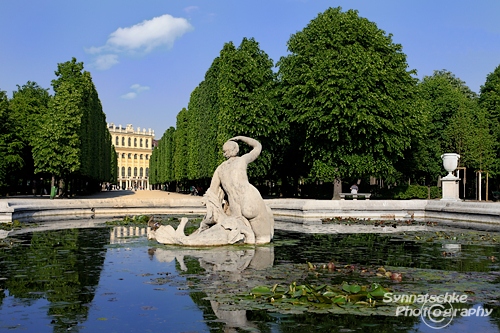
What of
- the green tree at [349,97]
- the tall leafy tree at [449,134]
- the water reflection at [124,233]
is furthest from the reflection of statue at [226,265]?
the tall leafy tree at [449,134]

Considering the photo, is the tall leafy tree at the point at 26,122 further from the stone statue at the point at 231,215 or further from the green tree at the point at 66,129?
the stone statue at the point at 231,215

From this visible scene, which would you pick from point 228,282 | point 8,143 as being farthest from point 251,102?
point 228,282

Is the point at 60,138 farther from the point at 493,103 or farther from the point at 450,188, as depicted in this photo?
the point at 493,103

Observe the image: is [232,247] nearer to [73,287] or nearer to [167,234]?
[167,234]

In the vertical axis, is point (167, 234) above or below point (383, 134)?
below

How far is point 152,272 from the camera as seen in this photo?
30.0 feet

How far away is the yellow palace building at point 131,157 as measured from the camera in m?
170

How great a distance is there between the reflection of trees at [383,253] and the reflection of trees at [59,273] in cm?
370

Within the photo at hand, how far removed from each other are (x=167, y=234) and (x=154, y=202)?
40.4 ft

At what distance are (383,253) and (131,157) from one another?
165682 millimetres

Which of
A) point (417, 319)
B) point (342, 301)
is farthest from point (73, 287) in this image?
point (417, 319)

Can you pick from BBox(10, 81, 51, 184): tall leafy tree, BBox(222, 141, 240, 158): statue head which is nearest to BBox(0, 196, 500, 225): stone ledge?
BBox(222, 141, 240, 158): statue head

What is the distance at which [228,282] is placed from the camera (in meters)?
8.16

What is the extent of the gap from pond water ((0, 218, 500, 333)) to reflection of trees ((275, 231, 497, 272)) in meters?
0.02
